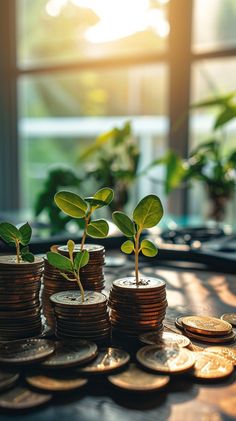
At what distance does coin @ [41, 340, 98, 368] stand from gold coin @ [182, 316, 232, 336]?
258 mm

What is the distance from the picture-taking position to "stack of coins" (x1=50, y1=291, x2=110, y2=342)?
863mm

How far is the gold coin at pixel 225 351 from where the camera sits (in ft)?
2.83

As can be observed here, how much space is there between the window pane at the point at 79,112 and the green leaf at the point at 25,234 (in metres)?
2.77

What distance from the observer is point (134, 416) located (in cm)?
66

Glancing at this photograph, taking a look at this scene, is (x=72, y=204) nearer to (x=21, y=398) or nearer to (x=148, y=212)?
(x=148, y=212)

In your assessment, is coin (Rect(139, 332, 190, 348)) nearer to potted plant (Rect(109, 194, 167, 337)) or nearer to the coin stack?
potted plant (Rect(109, 194, 167, 337))

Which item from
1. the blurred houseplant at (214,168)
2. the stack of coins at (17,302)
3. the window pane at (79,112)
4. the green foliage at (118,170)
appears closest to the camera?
the stack of coins at (17,302)

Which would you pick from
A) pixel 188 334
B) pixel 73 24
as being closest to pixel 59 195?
pixel 188 334

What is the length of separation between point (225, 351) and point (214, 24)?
3098 millimetres

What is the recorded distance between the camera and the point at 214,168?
265 cm

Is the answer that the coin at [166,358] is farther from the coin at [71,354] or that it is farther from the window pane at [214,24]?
the window pane at [214,24]

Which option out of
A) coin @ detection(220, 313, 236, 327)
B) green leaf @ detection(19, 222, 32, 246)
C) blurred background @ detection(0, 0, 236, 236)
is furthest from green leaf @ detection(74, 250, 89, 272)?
blurred background @ detection(0, 0, 236, 236)

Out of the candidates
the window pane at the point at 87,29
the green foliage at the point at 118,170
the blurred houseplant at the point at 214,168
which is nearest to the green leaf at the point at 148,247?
the green foliage at the point at 118,170

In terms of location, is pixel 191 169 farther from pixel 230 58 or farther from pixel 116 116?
pixel 116 116
